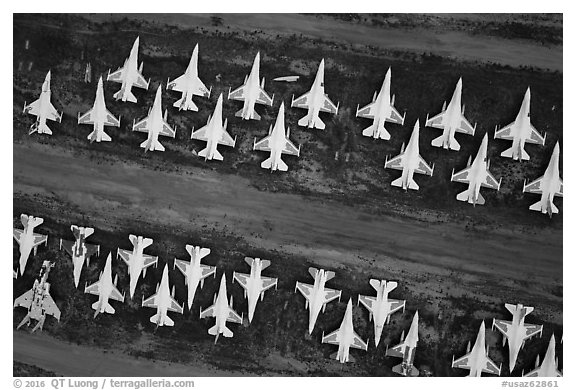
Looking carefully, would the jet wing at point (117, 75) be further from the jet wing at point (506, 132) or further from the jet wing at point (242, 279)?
the jet wing at point (506, 132)

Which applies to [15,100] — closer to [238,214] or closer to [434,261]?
[238,214]

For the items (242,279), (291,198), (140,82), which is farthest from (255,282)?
(140,82)

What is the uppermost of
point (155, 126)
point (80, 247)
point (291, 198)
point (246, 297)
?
point (155, 126)

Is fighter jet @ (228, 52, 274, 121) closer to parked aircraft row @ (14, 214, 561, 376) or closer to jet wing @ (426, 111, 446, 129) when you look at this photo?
parked aircraft row @ (14, 214, 561, 376)

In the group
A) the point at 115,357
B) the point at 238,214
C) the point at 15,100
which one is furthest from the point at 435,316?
the point at 15,100

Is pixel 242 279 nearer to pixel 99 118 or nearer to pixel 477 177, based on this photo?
pixel 99 118

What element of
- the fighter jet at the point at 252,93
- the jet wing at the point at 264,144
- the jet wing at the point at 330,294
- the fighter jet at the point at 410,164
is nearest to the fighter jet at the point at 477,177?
the fighter jet at the point at 410,164
